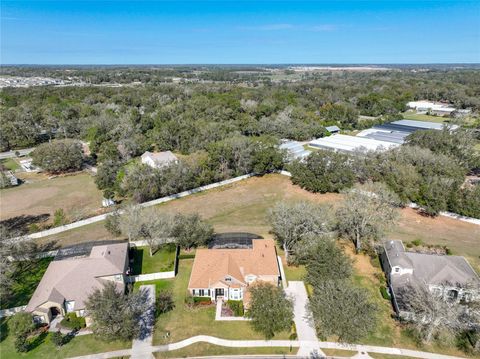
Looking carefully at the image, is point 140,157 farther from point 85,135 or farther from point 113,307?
point 113,307

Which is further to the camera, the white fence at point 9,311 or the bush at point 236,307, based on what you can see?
the white fence at point 9,311

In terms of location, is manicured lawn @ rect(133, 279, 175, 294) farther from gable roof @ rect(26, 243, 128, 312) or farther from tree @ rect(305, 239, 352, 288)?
tree @ rect(305, 239, 352, 288)

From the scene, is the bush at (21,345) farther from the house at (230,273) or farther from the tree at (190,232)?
the tree at (190,232)

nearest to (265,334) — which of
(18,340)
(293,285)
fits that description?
(293,285)

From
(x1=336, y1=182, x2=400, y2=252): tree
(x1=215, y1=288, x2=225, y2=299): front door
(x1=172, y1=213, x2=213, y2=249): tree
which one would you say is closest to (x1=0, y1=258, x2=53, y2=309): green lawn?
(x1=172, y1=213, x2=213, y2=249): tree

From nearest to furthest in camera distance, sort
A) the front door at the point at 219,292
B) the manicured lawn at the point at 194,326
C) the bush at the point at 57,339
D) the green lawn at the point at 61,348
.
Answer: the green lawn at the point at 61,348 → the bush at the point at 57,339 → the manicured lawn at the point at 194,326 → the front door at the point at 219,292

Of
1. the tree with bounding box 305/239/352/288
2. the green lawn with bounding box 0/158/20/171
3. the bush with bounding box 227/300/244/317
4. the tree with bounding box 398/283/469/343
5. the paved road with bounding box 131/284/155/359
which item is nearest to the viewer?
the tree with bounding box 398/283/469/343

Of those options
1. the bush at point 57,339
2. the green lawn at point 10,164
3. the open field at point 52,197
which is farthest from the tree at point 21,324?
the green lawn at point 10,164
